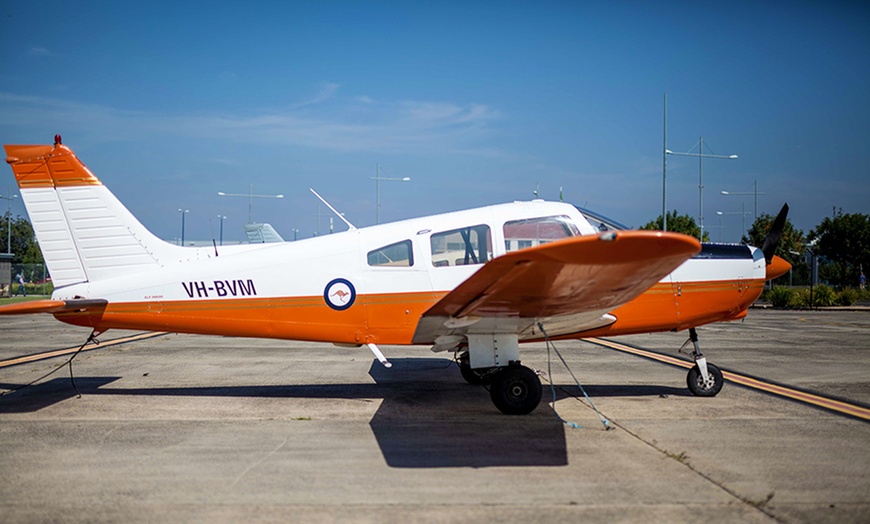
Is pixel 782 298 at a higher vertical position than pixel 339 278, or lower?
lower

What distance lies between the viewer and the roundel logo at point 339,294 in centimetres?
781

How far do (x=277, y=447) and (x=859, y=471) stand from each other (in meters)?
4.95

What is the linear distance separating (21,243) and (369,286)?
81.0 metres

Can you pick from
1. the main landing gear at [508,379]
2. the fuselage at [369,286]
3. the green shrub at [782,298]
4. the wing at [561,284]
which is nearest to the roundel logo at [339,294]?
the fuselage at [369,286]

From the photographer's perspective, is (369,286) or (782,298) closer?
(369,286)

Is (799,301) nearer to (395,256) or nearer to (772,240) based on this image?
(772,240)

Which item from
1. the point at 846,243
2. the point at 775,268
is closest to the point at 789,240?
the point at 846,243

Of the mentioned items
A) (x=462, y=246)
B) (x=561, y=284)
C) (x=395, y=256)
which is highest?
(x=462, y=246)

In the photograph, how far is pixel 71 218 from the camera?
8.08 meters

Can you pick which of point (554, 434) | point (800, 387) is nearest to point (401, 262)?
point (554, 434)

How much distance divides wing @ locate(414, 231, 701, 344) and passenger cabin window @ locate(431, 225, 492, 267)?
910 millimetres

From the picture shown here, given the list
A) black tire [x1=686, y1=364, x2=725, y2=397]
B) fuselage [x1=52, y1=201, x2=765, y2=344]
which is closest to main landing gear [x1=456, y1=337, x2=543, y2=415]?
fuselage [x1=52, y1=201, x2=765, y2=344]

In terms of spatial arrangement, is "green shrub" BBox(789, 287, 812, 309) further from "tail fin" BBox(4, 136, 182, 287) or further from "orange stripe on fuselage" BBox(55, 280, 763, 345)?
"tail fin" BBox(4, 136, 182, 287)

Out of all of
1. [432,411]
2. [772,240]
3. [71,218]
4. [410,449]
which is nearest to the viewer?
[410,449]
